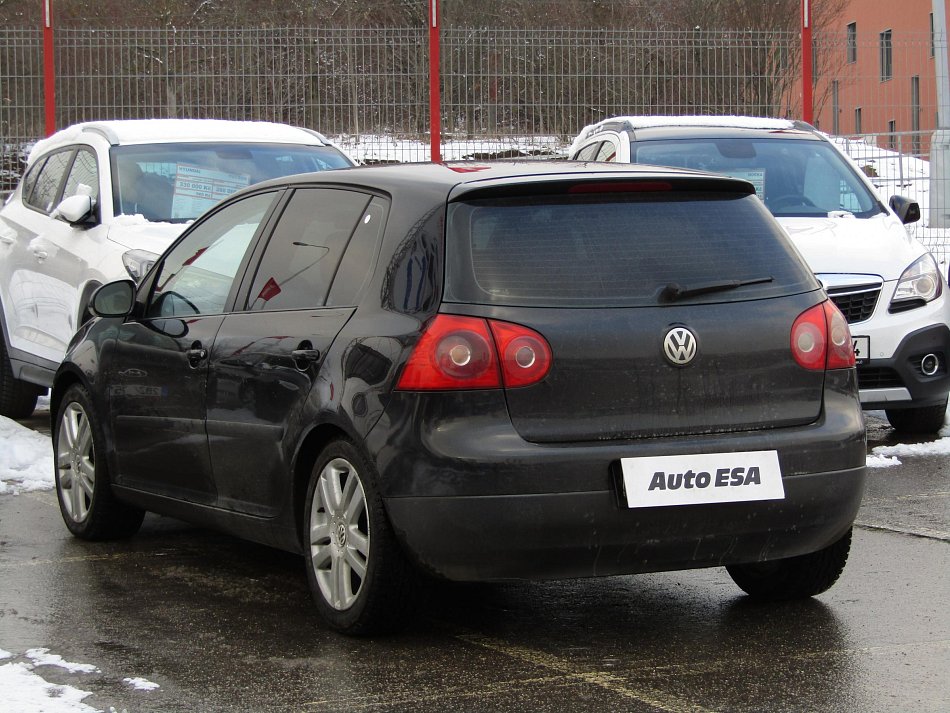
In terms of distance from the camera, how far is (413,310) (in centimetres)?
486

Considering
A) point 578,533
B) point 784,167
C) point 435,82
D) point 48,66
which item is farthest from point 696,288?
point 48,66

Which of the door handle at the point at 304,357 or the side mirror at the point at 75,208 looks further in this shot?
the side mirror at the point at 75,208

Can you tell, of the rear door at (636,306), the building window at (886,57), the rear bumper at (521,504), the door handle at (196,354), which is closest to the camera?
the rear bumper at (521,504)

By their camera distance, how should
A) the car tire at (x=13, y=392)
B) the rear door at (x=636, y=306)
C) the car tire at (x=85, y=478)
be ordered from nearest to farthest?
the rear door at (x=636, y=306), the car tire at (x=85, y=478), the car tire at (x=13, y=392)

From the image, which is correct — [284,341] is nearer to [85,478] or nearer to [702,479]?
[702,479]

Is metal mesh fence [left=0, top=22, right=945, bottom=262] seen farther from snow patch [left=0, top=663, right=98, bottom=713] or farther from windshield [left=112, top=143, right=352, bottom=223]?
snow patch [left=0, top=663, right=98, bottom=713]

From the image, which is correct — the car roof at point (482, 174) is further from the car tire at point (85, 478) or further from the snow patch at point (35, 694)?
the snow patch at point (35, 694)

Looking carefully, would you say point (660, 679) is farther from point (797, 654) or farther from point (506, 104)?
point (506, 104)

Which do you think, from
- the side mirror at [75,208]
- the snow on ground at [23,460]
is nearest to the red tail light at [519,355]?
the snow on ground at [23,460]

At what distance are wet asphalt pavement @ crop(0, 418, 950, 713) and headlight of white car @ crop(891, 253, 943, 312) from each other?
9.63 ft

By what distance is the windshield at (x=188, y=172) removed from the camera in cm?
965

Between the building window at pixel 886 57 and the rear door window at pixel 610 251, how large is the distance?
10795 millimetres

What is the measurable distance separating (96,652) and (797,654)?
2112 mm

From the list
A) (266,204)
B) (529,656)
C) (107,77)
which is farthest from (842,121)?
(529,656)
